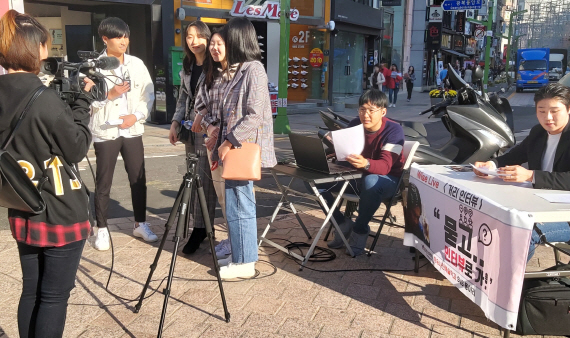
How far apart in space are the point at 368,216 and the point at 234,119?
144cm

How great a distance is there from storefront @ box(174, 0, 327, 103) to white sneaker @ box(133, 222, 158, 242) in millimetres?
12051

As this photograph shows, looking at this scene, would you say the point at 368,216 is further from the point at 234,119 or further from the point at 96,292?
the point at 96,292

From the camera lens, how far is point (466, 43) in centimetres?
5609

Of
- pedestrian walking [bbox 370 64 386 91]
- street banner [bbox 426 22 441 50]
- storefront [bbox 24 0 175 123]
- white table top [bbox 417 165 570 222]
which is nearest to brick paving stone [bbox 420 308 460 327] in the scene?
white table top [bbox 417 165 570 222]

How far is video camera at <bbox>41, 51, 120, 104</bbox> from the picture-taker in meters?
2.43

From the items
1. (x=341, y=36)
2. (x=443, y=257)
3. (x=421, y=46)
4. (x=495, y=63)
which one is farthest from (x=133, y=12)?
(x=495, y=63)

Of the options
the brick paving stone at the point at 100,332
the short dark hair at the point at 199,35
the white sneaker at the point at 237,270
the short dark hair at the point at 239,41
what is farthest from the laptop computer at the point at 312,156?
the brick paving stone at the point at 100,332

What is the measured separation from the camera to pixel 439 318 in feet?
11.1

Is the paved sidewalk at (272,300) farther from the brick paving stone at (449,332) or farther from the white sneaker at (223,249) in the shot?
the white sneaker at (223,249)

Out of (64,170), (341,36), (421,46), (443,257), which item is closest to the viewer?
(64,170)

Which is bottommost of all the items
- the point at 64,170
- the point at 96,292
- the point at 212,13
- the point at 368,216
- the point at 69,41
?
the point at 96,292

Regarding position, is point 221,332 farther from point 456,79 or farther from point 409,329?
point 456,79

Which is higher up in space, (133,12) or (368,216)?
(133,12)

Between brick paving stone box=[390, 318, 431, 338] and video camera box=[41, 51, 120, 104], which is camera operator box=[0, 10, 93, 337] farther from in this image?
brick paving stone box=[390, 318, 431, 338]
